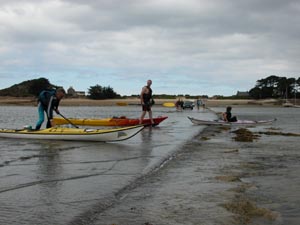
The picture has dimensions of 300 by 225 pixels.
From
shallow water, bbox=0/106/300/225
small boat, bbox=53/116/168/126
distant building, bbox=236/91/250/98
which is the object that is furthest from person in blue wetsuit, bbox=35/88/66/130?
distant building, bbox=236/91/250/98

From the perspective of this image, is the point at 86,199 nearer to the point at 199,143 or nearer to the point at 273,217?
the point at 273,217

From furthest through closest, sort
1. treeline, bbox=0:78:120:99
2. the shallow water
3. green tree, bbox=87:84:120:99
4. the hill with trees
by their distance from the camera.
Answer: green tree, bbox=87:84:120:99 → treeline, bbox=0:78:120:99 → the hill with trees → the shallow water

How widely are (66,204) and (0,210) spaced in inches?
35.2

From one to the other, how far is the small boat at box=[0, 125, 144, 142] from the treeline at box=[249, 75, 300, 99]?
134 metres

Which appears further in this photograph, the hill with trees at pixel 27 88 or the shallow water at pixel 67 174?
the hill with trees at pixel 27 88

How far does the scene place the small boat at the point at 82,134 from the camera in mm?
13624

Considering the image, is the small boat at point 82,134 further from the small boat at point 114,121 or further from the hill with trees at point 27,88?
the hill with trees at point 27,88

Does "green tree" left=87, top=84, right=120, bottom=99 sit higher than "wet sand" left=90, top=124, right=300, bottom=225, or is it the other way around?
"green tree" left=87, top=84, right=120, bottom=99

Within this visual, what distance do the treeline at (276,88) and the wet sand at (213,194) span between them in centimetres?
13731

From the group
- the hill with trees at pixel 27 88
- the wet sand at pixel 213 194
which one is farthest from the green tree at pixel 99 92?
the wet sand at pixel 213 194

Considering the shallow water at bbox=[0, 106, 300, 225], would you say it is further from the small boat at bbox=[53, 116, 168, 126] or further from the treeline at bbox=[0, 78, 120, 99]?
the treeline at bbox=[0, 78, 120, 99]

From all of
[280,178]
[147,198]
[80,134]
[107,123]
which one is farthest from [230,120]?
[147,198]

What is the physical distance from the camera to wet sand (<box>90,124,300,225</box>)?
534 cm

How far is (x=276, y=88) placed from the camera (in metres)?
146
